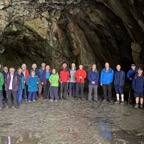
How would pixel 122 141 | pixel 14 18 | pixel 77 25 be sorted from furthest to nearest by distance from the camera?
1. pixel 77 25
2. pixel 14 18
3. pixel 122 141

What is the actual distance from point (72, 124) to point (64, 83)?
4.70 m

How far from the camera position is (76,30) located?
17.3m

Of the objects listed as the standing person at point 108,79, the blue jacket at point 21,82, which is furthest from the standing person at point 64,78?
the blue jacket at point 21,82

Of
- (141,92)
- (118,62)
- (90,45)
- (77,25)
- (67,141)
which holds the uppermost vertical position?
(77,25)

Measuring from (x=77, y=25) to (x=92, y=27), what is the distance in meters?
1.00

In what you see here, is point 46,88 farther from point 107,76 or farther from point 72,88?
point 107,76

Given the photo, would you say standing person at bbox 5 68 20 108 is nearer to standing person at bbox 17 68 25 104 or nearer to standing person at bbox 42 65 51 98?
standing person at bbox 17 68 25 104

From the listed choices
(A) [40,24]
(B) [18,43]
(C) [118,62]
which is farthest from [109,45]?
(B) [18,43]

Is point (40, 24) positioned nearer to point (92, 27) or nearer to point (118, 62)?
point (92, 27)

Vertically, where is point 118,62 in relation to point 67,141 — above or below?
above

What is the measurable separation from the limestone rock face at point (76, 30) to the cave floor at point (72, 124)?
14.1 feet

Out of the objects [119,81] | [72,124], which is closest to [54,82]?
[119,81]

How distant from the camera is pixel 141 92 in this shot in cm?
1232

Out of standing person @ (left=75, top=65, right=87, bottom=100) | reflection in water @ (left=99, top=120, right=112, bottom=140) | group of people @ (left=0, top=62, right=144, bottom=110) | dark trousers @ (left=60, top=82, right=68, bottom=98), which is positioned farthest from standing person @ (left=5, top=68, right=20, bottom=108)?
reflection in water @ (left=99, top=120, right=112, bottom=140)
